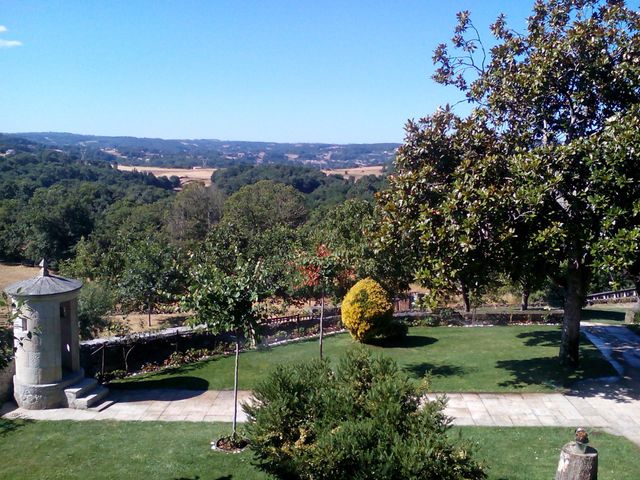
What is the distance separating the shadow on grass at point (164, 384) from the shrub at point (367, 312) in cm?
512

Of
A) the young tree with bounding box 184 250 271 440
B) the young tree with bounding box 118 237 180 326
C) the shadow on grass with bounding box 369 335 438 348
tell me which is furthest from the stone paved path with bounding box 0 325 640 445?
the young tree with bounding box 118 237 180 326

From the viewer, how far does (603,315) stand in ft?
78.2

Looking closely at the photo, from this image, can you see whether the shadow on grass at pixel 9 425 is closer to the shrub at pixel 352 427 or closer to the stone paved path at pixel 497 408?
the stone paved path at pixel 497 408

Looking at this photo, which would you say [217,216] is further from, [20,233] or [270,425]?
[270,425]

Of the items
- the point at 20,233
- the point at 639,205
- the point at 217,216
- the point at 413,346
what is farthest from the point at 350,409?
the point at 20,233

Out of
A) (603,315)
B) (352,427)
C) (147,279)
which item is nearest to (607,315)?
(603,315)

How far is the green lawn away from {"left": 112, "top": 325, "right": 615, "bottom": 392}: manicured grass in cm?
282

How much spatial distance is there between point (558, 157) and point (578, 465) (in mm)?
7470

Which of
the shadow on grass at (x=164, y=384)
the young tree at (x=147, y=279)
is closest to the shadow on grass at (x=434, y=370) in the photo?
the shadow on grass at (x=164, y=384)

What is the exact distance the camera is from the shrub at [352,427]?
7215 millimetres

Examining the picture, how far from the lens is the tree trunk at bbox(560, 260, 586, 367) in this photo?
47.9 feet

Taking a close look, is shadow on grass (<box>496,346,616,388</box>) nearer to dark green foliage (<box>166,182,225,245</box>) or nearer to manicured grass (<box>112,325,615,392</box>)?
manicured grass (<box>112,325,615,392</box>)

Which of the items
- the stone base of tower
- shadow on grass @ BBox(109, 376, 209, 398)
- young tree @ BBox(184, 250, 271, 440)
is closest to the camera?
young tree @ BBox(184, 250, 271, 440)

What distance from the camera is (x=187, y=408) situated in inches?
532
